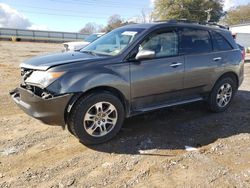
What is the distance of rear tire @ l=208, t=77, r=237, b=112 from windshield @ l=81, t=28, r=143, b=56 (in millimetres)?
2071

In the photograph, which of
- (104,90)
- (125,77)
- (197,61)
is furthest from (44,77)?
(197,61)

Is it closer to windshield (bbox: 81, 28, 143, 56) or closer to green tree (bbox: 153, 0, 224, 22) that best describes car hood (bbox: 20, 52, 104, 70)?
windshield (bbox: 81, 28, 143, 56)

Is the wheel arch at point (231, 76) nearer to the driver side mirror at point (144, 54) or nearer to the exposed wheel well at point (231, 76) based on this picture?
the exposed wheel well at point (231, 76)

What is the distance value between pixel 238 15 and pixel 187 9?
1736 centimetres

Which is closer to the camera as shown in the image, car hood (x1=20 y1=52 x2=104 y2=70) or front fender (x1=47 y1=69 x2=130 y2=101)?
front fender (x1=47 y1=69 x2=130 y2=101)

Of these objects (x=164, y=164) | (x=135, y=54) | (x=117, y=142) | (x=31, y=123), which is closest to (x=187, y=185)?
(x=164, y=164)

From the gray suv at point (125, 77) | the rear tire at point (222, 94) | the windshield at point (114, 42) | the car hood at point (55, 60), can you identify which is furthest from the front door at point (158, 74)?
the rear tire at point (222, 94)

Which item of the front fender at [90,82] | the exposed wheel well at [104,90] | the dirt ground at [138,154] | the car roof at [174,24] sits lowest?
the dirt ground at [138,154]

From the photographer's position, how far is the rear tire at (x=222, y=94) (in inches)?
235

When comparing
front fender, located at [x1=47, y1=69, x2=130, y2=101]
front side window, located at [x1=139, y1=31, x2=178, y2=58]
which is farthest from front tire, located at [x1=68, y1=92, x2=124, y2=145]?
front side window, located at [x1=139, y1=31, x2=178, y2=58]

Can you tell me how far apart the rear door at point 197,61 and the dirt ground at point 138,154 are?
0.62 metres

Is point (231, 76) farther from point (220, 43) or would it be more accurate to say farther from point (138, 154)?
point (138, 154)

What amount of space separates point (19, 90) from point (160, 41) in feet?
7.93

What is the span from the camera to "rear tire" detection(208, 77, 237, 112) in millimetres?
5973
